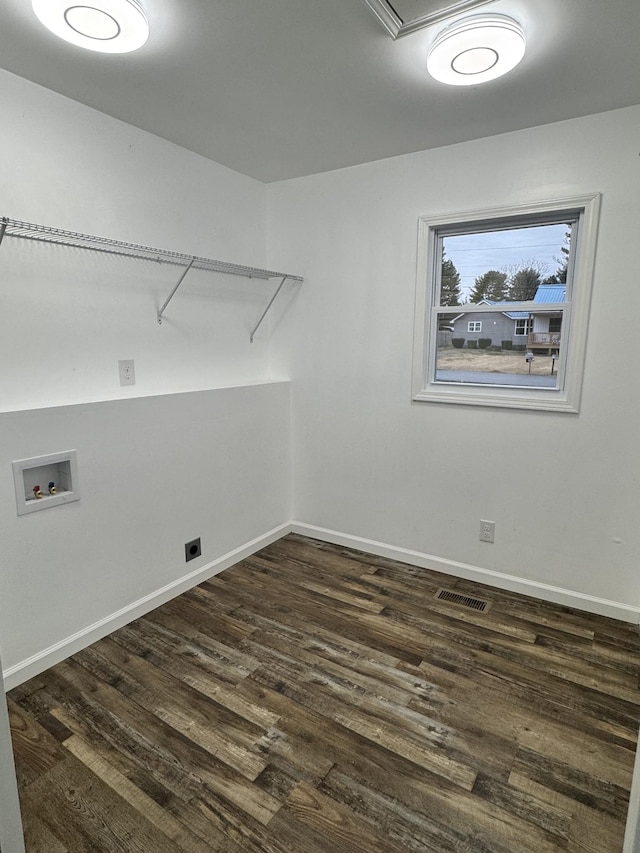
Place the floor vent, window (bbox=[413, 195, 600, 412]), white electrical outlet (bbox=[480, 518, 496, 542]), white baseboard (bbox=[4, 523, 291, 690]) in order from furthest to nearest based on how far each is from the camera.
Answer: white electrical outlet (bbox=[480, 518, 496, 542]) < the floor vent < window (bbox=[413, 195, 600, 412]) < white baseboard (bbox=[4, 523, 291, 690])

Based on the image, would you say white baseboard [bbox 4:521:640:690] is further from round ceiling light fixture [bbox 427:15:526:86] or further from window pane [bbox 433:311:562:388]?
round ceiling light fixture [bbox 427:15:526:86]

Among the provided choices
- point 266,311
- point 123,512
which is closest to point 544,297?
point 266,311

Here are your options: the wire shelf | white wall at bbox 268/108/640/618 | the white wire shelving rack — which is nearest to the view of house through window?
white wall at bbox 268/108/640/618

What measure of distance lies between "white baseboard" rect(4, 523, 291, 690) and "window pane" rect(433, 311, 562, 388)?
1694mm

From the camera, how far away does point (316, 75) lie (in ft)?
6.17

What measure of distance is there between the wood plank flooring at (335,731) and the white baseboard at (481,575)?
88mm

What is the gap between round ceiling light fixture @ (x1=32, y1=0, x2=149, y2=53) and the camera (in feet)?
4.66

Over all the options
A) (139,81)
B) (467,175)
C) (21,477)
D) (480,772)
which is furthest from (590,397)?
(21,477)

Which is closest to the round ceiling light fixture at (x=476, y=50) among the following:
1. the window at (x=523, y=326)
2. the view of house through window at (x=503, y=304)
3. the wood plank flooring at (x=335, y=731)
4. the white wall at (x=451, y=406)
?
the white wall at (x=451, y=406)

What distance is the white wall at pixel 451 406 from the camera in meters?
2.26

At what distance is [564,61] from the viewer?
1.77 meters

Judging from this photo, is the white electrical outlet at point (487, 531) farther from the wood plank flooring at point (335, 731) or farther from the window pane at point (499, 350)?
the window pane at point (499, 350)

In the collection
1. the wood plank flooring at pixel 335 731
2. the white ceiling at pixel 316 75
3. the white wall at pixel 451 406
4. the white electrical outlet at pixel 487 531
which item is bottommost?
the wood plank flooring at pixel 335 731

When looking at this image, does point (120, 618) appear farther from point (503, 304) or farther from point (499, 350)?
point (503, 304)
